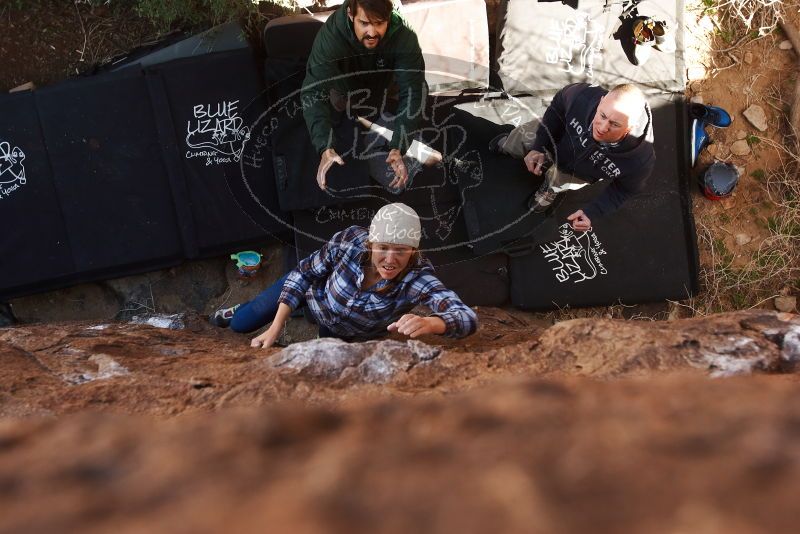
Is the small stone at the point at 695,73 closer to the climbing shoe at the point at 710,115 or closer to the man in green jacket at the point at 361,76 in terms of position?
the climbing shoe at the point at 710,115

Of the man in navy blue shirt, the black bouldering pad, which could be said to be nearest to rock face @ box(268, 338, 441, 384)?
the man in navy blue shirt

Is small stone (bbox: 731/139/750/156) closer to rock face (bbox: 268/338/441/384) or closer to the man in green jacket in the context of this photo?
the man in green jacket

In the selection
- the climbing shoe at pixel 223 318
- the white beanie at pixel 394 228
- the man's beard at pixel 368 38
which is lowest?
the climbing shoe at pixel 223 318

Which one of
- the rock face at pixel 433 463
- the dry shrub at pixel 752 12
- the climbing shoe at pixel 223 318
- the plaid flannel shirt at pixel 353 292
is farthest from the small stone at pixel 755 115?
the rock face at pixel 433 463

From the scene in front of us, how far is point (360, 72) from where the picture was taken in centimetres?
344

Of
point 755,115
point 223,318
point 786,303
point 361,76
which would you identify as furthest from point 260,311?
point 755,115

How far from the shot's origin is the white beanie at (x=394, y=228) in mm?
2443

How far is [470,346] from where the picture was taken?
2162 millimetres

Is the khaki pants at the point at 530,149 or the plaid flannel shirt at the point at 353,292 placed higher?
the khaki pants at the point at 530,149

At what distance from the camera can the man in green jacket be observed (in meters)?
3.20

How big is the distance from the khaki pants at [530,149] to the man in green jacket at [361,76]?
0.57 meters

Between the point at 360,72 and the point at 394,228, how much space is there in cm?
136

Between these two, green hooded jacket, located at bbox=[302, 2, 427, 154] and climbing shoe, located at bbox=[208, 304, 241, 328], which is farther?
climbing shoe, located at bbox=[208, 304, 241, 328]

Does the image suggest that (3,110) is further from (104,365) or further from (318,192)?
(104,365)
